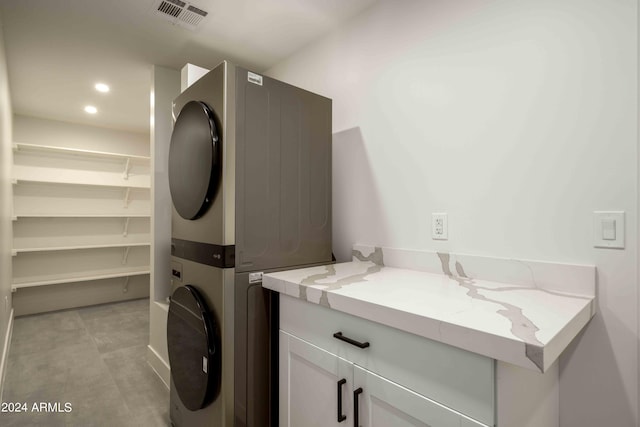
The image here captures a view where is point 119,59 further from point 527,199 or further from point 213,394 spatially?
point 527,199

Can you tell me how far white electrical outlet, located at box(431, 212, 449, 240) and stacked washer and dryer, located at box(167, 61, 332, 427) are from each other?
57 centimetres

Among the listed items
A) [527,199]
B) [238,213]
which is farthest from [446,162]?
[238,213]

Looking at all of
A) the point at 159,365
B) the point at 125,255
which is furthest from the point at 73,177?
the point at 159,365

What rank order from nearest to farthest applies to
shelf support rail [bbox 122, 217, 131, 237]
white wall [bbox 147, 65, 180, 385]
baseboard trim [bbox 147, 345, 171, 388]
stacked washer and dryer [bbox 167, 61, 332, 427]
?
stacked washer and dryer [bbox 167, 61, 332, 427]
baseboard trim [bbox 147, 345, 171, 388]
white wall [bbox 147, 65, 180, 385]
shelf support rail [bbox 122, 217, 131, 237]

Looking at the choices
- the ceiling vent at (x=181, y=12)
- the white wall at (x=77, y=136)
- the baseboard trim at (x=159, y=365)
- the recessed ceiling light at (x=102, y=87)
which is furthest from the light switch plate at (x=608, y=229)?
the white wall at (x=77, y=136)

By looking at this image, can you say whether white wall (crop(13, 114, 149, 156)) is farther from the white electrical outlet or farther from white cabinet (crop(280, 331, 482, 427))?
the white electrical outlet

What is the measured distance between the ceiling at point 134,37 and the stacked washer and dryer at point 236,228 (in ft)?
2.29

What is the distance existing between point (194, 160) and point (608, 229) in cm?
161

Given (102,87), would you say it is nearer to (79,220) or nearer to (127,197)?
(127,197)

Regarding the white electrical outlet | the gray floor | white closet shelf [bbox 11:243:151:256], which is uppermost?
the white electrical outlet

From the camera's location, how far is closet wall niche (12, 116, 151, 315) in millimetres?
4047

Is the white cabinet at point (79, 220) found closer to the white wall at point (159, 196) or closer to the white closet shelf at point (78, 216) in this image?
the white closet shelf at point (78, 216)

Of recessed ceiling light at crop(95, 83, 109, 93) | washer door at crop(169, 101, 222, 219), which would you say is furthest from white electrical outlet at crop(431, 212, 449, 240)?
recessed ceiling light at crop(95, 83, 109, 93)

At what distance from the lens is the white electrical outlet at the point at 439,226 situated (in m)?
1.49
